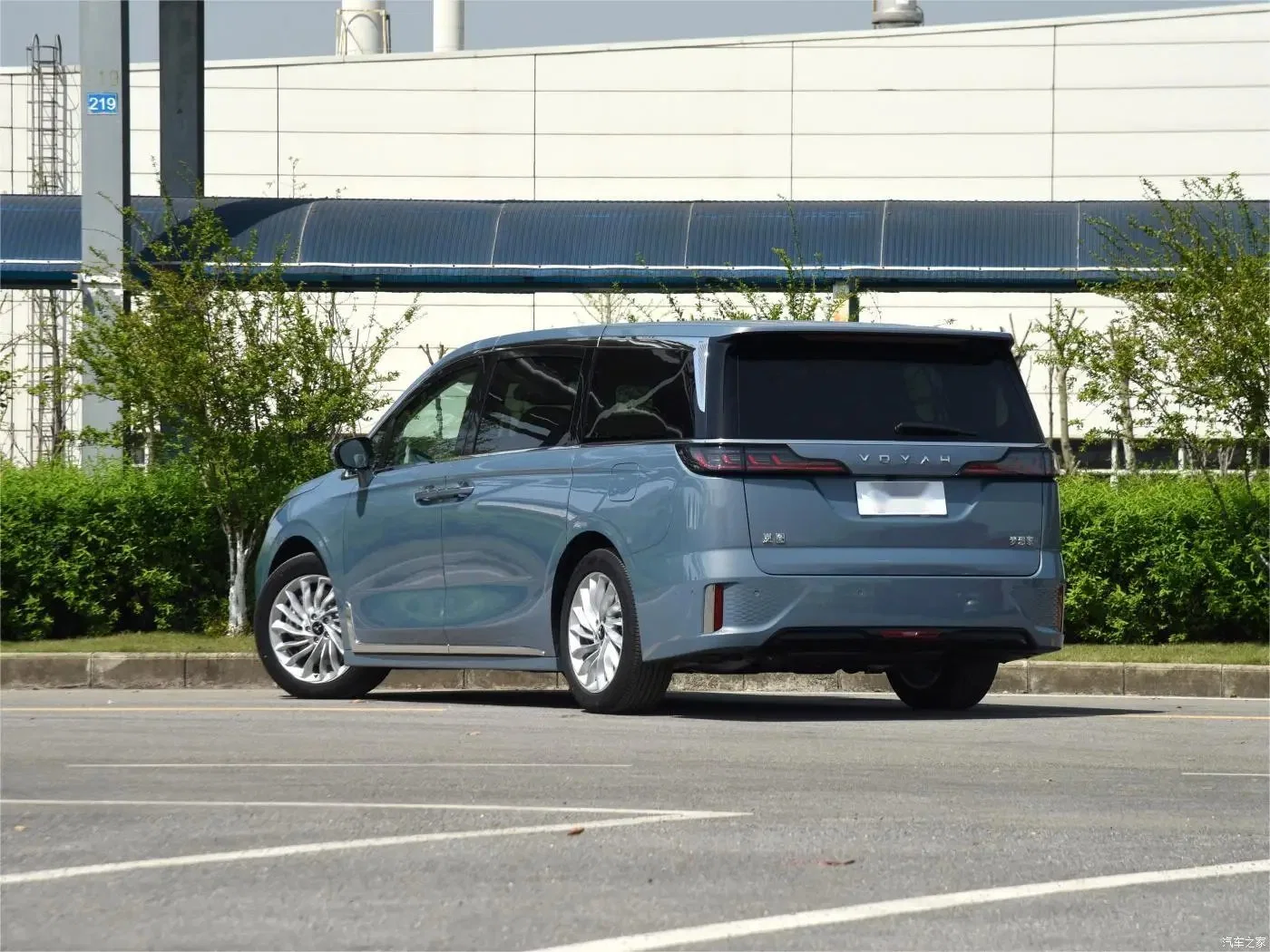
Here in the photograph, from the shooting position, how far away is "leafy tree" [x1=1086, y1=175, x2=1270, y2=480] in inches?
613

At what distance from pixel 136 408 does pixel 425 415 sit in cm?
569

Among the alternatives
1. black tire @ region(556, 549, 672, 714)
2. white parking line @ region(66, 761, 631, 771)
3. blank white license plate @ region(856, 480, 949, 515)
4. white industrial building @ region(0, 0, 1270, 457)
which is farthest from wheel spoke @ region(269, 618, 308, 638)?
white industrial building @ region(0, 0, 1270, 457)

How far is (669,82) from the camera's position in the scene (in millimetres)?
49531

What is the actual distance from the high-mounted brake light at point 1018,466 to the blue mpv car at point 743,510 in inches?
0.5

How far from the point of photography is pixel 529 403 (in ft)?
33.0

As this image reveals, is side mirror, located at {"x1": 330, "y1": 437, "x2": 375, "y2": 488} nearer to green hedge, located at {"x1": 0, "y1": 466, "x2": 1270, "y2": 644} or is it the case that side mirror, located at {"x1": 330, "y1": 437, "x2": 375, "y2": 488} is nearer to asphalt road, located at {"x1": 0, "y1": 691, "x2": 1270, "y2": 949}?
asphalt road, located at {"x1": 0, "y1": 691, "x2": 1270, "y2": 949}

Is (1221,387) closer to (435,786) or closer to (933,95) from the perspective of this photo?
(435,786)

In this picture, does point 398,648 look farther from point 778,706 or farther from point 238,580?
point 238,580

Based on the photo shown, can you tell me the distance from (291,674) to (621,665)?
2733 mm

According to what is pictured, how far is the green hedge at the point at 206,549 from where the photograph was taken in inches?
594

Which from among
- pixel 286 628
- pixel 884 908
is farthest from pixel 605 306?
pixel 884 908

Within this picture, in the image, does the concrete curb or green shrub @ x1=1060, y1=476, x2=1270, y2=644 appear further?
green shrub @ x1=1060, y1=476, x2=1270, y2=644

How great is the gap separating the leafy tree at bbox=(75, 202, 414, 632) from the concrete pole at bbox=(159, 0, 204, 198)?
7.14 m

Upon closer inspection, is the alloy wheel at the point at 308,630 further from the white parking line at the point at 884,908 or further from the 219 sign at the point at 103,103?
the 219 sign at the point at 103,103
